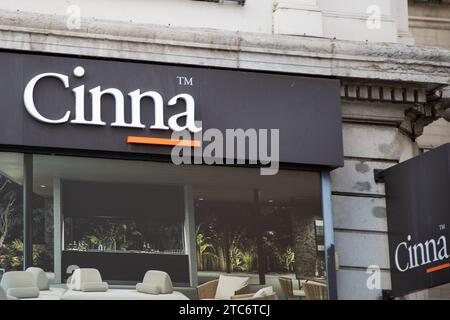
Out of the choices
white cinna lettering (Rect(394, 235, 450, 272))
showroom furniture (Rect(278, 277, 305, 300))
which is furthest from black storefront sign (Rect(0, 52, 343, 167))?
showroom furniture (Rect(278, 277, 305, 300))

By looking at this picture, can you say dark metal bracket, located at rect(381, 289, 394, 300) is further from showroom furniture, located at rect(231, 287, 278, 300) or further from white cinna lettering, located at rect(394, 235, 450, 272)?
showroom furniture, located at rect(231, 287, 278, 300)

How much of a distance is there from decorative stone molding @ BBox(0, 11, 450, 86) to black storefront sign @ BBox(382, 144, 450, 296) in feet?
4.46

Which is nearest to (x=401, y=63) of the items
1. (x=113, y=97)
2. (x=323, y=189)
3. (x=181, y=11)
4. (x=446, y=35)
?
(x=323, y=189)

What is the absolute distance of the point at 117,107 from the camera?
13.7 meters

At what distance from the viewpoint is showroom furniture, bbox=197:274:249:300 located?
13609mm

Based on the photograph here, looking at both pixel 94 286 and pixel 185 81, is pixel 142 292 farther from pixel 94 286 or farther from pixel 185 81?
pixel 185 81

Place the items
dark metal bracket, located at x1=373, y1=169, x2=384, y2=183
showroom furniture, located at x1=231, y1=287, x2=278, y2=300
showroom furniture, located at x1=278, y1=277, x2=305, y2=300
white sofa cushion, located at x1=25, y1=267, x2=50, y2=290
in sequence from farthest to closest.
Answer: dark metal bracket, located at x1=373, y1=169, x2=384, y2=183 < showroom furniture, located at x1=278, y1=277, x2=305, y2=300 < showroom furniture, located at x1=231, y1=287, x2=278, y2=300 < white sofa cushion, located at x1=25, y1=267, x2=50, y2=290

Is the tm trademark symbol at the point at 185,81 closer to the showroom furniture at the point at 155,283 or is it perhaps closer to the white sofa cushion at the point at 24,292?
the showroom furniture at the point at 155,283

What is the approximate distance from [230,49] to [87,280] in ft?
11.1

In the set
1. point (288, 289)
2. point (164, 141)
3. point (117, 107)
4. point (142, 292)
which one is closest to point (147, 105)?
point (117, 107)

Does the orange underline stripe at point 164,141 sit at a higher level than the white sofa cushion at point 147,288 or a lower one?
higher

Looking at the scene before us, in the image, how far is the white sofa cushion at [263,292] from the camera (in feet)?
45.2

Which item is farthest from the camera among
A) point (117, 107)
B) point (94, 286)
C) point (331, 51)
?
point (331, 51)

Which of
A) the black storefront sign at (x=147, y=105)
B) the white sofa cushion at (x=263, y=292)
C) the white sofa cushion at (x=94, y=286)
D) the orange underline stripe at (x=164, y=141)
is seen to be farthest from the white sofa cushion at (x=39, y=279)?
the white sofa cushion at (x=263, y=292)
